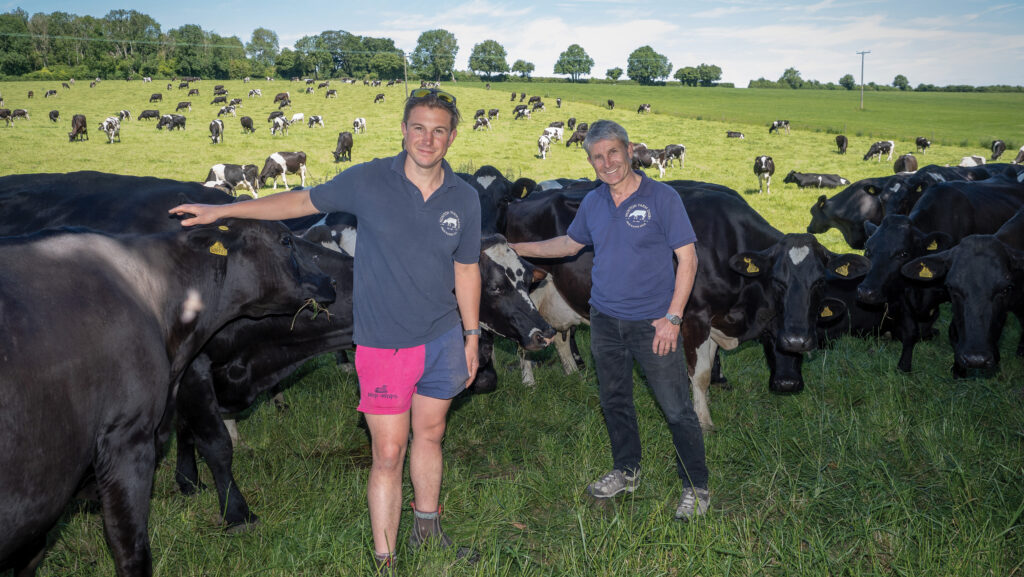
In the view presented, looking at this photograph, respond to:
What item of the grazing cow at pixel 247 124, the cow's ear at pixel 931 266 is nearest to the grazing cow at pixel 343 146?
the grazing cow at pixel 247 124

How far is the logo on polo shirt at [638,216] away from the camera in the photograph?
12.5 ft

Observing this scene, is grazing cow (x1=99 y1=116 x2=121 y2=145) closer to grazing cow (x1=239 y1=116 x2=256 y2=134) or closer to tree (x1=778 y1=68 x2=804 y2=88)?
grazing cow (x1=239 y1=116 x2=256 y2=134)

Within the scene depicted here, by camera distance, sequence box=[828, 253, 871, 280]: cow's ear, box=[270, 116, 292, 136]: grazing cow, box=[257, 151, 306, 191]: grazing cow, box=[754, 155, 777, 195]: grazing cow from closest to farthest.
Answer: box=[828, 253, 871, 280]: cow's ear
box=[754, 155, 777, 195]: grazing cow
box=[257, 151, 306, 191]: grazing cow
box=[270, 116, 292, 136]: grazing cow

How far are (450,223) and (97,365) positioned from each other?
1644mm

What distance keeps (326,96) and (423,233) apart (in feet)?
208

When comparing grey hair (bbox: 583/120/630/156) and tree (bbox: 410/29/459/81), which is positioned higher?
tree (bbox: 410/29/459/81)

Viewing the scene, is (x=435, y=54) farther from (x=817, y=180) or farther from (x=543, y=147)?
(x=817, y=180)

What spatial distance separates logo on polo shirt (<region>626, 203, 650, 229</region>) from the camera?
12.5 feet

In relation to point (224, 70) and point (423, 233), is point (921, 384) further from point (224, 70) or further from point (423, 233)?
point (224, 70)

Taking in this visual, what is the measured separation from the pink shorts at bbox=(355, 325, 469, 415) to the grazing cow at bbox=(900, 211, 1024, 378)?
4.96m

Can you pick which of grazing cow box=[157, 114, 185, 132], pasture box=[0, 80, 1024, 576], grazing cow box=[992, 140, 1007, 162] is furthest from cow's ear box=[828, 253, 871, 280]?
grazing cow box=[157, 114, 185, 132]

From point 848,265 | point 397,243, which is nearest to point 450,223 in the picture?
point 397,243

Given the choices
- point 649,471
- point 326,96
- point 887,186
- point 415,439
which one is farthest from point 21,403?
point 326,96

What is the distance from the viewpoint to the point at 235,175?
25.9 m
